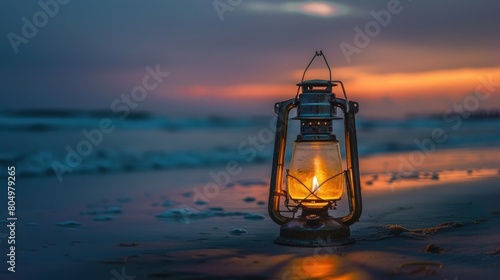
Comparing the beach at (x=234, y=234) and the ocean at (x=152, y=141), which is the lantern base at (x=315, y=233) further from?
the ocean at (x=152, y=141)

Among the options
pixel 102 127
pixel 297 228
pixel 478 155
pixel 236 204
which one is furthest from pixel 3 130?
pixel 297 228

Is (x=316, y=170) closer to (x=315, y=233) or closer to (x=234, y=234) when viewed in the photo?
(x=315, y=233)

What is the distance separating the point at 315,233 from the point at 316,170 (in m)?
0.40

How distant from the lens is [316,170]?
478 centimetres

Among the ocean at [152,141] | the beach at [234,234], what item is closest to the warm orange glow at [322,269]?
the beach at [234,234]

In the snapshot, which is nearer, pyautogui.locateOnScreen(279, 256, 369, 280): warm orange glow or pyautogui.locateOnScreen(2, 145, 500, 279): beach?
pyautogui.locateOnScreen(279, 256, 369, 280): warm orange glow

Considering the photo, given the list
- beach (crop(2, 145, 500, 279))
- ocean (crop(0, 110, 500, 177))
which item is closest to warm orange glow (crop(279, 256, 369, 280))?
beach (crop(2, 145, 500, 279))

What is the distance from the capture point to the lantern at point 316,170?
183 inches

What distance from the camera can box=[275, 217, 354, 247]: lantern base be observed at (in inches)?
183

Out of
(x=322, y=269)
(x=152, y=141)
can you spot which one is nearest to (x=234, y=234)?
(x=322, y=269)

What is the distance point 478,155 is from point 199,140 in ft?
23.4

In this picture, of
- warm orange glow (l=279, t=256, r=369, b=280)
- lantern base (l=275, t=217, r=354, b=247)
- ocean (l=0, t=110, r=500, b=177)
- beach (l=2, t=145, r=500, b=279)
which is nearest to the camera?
warm orange glow (l=279, t=256, r=369, b=280)

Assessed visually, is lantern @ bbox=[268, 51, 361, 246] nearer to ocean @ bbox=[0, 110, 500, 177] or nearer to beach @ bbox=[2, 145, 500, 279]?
beach @ bbox=[2, 145, 500, 279]

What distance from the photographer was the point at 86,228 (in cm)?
579
